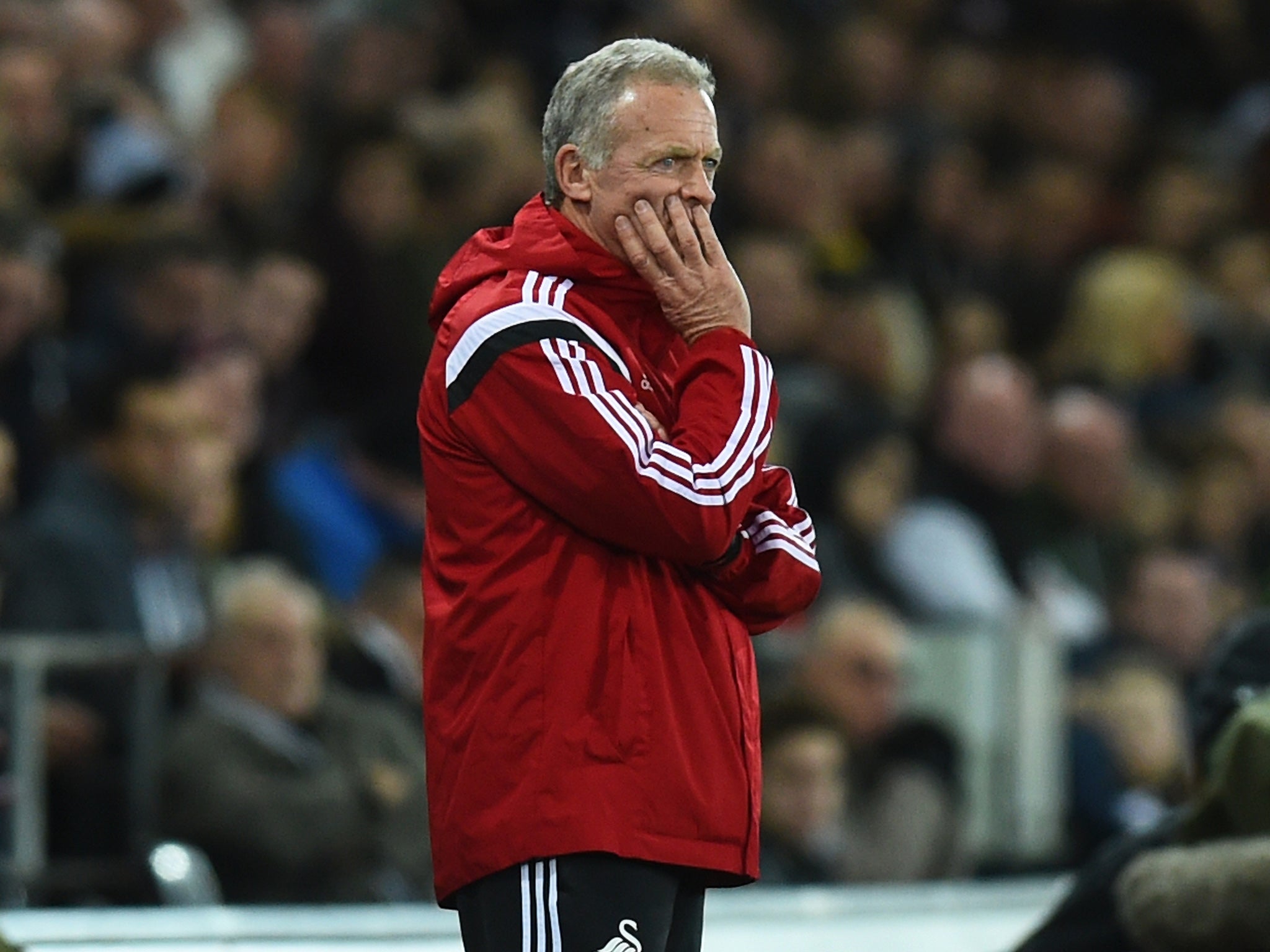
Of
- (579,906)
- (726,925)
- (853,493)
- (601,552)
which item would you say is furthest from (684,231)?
(853,493)

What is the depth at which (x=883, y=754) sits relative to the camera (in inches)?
280

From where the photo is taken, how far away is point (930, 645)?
7.45 m

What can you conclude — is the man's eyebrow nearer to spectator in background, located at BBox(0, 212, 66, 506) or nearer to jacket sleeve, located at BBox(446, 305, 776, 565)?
jacket sleeve, located at BBox(446, 305, 776, 565)

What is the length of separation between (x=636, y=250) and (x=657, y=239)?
31mm

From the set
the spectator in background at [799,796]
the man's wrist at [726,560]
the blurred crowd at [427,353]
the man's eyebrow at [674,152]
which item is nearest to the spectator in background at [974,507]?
the blurred crowd at [427,353]

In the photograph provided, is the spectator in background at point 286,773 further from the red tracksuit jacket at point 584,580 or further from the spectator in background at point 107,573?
the red tracksuit jacket at point 584,580

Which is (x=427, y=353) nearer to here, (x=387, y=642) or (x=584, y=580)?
(x=387, y=642)

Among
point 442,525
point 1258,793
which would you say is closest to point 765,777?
point 1258,793

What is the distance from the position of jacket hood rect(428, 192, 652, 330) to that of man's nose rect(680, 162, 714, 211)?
12 cm

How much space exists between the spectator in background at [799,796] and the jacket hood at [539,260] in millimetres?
3751

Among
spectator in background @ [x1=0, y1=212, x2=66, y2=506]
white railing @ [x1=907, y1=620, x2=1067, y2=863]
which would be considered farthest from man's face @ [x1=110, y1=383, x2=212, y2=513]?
white railing @ [x1=907, y1=620, x2=1067, y2=863]

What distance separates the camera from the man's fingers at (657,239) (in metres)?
2.99

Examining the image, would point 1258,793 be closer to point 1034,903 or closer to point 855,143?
point 1034,903

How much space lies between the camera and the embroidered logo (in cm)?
290
